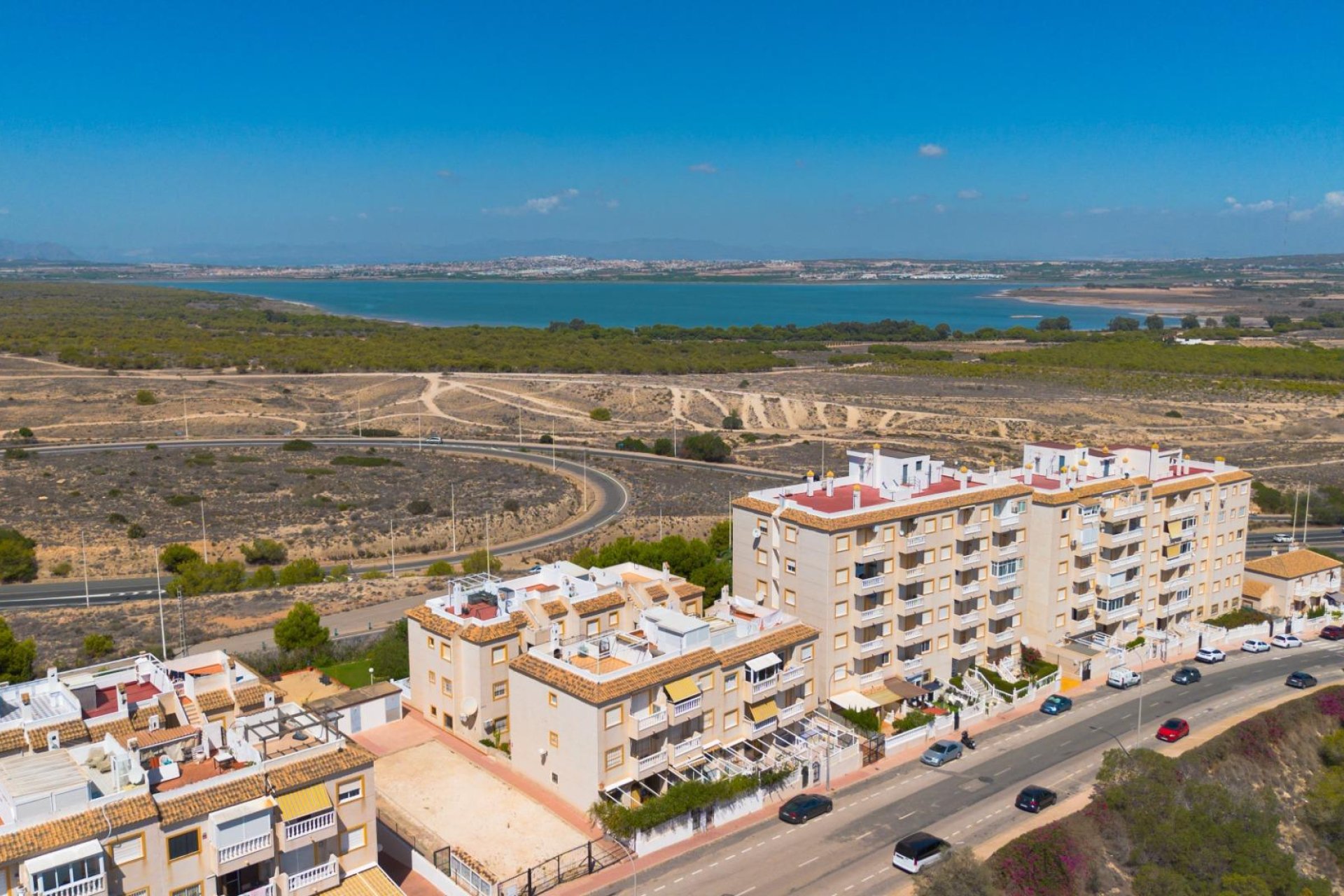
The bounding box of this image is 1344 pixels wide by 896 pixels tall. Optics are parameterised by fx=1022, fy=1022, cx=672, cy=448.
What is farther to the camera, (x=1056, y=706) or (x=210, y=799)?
(x=1056, y=706)

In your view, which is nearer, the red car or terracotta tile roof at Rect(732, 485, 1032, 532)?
the red car

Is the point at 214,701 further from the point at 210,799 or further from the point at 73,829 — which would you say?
the point at 73,829

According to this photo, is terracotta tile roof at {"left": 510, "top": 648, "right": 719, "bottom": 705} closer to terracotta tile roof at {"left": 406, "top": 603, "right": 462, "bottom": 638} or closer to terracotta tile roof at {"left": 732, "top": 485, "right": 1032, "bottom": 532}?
terracotta tile roof at {"left": 406, "top": 603, "right": 462, "bottom": 638}

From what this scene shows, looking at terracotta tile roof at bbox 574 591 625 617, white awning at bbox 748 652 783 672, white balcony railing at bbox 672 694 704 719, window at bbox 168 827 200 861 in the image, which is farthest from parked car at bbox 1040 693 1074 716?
window at bbox 168 827 200 861

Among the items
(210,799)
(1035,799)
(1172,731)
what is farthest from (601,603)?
(1172,731)

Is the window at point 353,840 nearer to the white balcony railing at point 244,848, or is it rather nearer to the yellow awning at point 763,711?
the white balcony railing at point 244,848

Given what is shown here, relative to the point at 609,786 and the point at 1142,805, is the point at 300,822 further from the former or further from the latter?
the point at 1142,805

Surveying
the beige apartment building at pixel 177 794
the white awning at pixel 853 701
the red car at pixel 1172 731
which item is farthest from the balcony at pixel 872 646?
the beige apartment building at pixel 177 794

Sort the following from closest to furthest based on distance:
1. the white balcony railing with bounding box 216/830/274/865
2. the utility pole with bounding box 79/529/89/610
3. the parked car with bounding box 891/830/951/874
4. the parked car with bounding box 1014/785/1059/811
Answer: the white balcony railing with bounding box 216/830/274/865, the parked car with bounding box 891/830/951/874, the parked car with bounding box 1014/785/1059/811, the utility pole with bounding box 79/529/89/610
